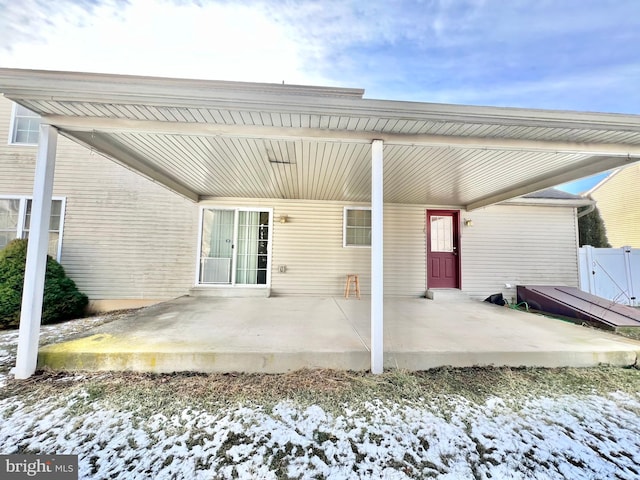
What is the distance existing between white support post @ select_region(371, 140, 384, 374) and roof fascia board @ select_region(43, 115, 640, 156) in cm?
29

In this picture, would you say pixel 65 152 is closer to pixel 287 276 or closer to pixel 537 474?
pixel 287 276

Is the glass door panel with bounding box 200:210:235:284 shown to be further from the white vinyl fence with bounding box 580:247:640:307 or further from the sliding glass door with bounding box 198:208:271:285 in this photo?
the white vinyl fence with bounding box 580:247:640:307

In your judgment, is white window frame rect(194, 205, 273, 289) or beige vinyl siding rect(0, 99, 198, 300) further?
white window frame rect(194, 205, 273, 289)

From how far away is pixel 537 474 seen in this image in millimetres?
1616

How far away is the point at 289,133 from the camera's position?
2.92 m

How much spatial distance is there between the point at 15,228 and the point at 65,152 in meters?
2.02

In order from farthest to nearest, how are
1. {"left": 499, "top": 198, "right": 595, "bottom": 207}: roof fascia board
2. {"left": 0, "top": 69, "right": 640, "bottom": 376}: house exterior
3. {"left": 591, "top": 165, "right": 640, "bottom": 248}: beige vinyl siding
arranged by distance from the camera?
1. {"left": 591, "top": 165, "right": 640, "bottom": 248}: beige vinyl siding
2. {"left": 499, "top": 198, "right": 595, "bottom": 207}: roof fascia board
3. {"left": 0, "top": 69, "right": 640, "bottom": 376}: house exterior

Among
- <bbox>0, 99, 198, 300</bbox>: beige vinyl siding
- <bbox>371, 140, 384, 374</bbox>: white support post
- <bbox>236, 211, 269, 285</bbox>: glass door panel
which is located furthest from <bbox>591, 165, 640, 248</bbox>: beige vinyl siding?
<bbox>0, 99, 198, 300</bbox>: beige vinyl siding

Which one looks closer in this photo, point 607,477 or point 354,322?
point 607,477

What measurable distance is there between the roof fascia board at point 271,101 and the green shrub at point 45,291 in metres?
4.01

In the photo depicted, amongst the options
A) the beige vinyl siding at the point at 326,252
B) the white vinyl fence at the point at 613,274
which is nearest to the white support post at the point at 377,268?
the beige vinyl siding at the point at 326,252

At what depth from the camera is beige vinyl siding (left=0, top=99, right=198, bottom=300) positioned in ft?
19.9

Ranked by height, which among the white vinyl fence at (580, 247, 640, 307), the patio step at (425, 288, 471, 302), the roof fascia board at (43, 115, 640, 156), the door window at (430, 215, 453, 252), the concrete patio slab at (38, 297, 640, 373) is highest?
the roof fascia board at (43, 115, 640, 156)

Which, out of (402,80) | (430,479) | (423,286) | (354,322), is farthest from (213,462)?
(402,80)
